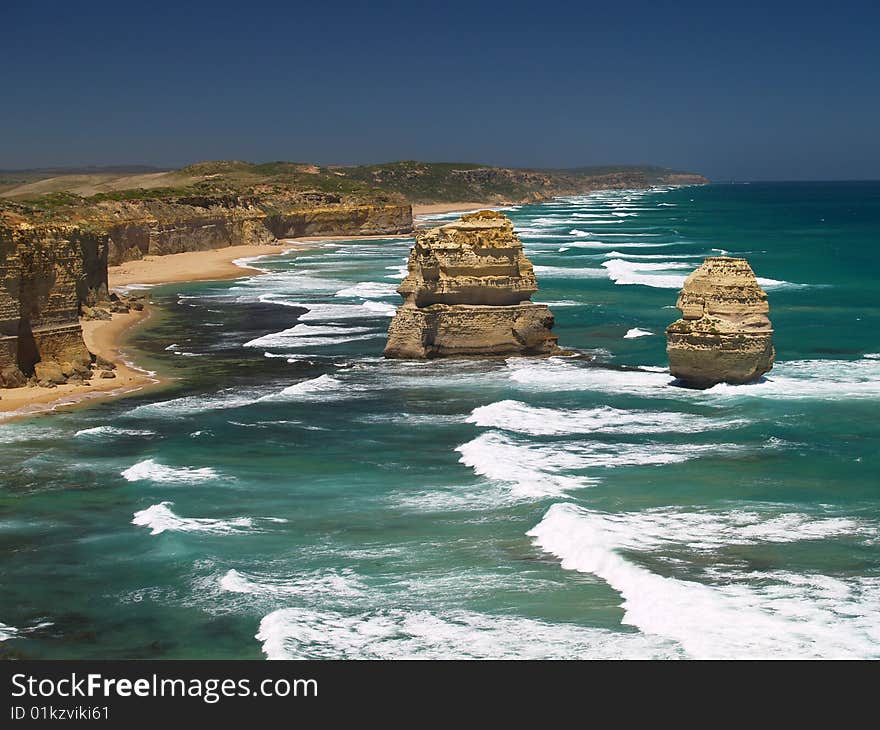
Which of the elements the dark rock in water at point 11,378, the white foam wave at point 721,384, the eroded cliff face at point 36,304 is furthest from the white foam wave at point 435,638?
the eroded cliff face at point 36,304

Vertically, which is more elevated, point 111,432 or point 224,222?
point 224,222

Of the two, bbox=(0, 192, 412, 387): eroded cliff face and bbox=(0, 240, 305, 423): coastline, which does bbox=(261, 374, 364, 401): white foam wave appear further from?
bbox=(0, 192, 412, 387): eroded cliff face

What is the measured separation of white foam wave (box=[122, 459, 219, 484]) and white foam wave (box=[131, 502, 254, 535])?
2.31 m

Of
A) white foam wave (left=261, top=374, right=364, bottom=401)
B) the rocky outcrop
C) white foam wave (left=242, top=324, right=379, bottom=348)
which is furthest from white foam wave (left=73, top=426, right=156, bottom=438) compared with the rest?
the rocky outcrop

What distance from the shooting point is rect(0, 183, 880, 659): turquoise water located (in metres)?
17.3

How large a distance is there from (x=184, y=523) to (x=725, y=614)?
395 inches

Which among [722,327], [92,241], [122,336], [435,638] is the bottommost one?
[435,638]

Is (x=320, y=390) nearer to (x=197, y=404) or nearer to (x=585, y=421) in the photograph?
(x=197, y=404)

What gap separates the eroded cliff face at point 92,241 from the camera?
1367 inches

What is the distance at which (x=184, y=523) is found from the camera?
22391 mm

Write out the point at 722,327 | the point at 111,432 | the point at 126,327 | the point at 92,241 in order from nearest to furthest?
the point at 111,432, the point at 722,327, the point at 126,327, the point at 92,241

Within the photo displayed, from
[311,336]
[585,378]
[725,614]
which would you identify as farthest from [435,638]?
[311,336]

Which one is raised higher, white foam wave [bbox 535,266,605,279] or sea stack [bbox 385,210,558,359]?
sea stack [bbox 385,210,558,359]

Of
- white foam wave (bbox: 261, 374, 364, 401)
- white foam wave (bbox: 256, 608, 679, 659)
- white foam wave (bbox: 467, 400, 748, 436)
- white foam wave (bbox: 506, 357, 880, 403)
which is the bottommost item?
white foam wave (bbox: 256, 608, 679, 659)
